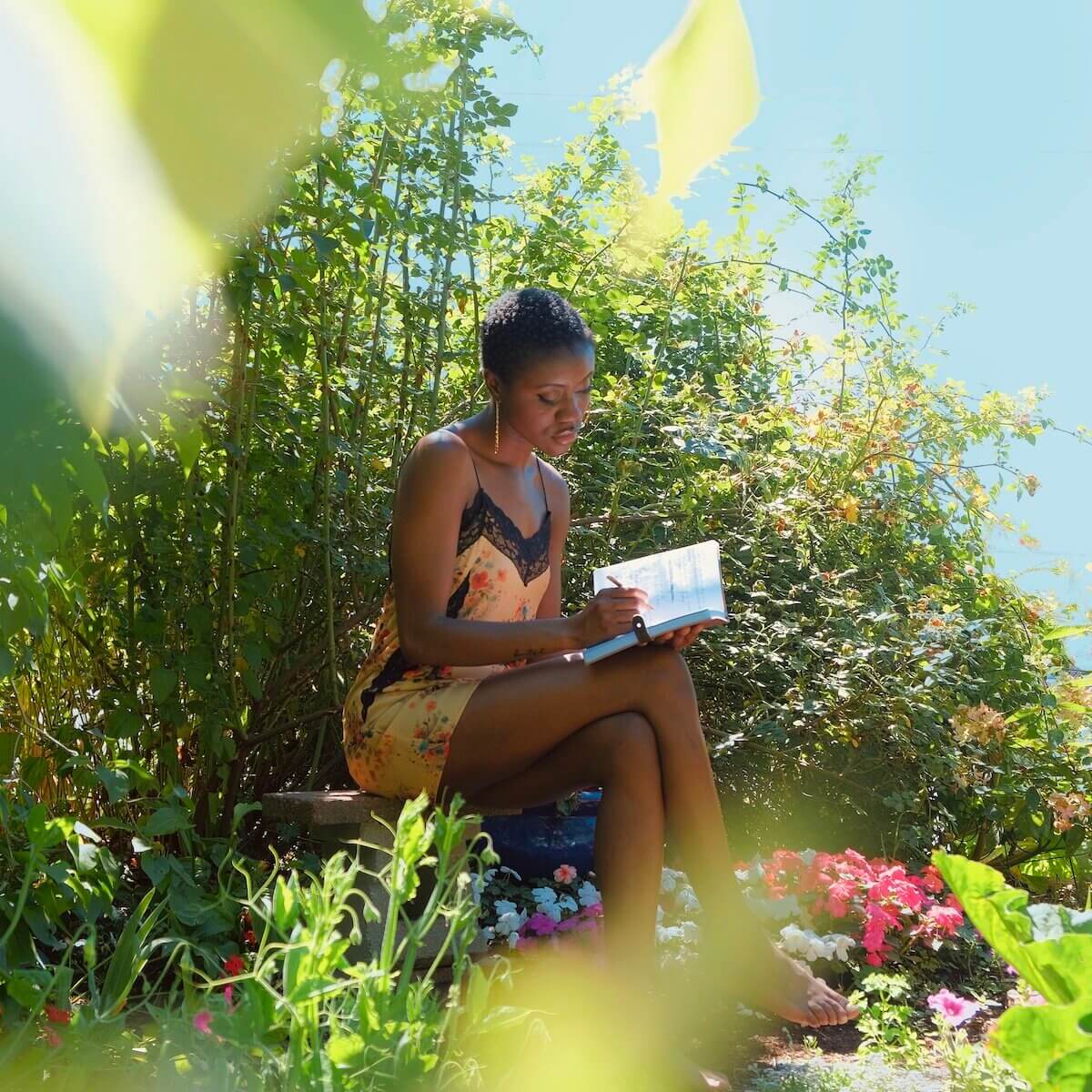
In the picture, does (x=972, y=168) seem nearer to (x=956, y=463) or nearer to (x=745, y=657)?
(x=745, y=657)

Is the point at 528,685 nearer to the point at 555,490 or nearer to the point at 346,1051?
the point at 555,490

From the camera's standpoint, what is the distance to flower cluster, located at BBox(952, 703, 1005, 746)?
3.29 meters

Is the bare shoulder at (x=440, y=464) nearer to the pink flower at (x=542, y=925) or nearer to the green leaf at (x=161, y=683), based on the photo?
the green leaf at (x=161, y=683)

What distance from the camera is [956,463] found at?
4.00 meters

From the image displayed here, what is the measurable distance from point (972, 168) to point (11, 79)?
0.38 metres

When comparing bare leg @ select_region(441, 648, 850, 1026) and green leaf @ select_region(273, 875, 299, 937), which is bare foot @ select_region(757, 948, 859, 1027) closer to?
bare leg @ select_region(441, 648, 850, 1026)

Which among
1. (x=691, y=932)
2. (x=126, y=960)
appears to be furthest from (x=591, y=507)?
(x=126, y=960)

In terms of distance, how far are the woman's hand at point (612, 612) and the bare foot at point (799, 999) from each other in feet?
2.19

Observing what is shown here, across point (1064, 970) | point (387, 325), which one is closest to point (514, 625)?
point (387, 325)

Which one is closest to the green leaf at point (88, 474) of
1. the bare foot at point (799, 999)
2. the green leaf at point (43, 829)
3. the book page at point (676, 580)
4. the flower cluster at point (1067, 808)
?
the green leaf at point (43, 829)

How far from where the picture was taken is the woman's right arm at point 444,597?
2.43 meters

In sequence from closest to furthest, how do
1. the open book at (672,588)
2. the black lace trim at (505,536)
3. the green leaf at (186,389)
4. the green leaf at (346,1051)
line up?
1. the green leaf at (346,1051)
2. the green leaf at (186,389)
3. the open book at (672,588)
4. the black lace trim at (505,536)

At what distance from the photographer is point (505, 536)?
2.73 m

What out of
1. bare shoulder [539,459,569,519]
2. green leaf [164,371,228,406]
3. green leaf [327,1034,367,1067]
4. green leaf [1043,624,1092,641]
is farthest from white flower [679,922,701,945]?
green leaf [1043,624,1092,641]
